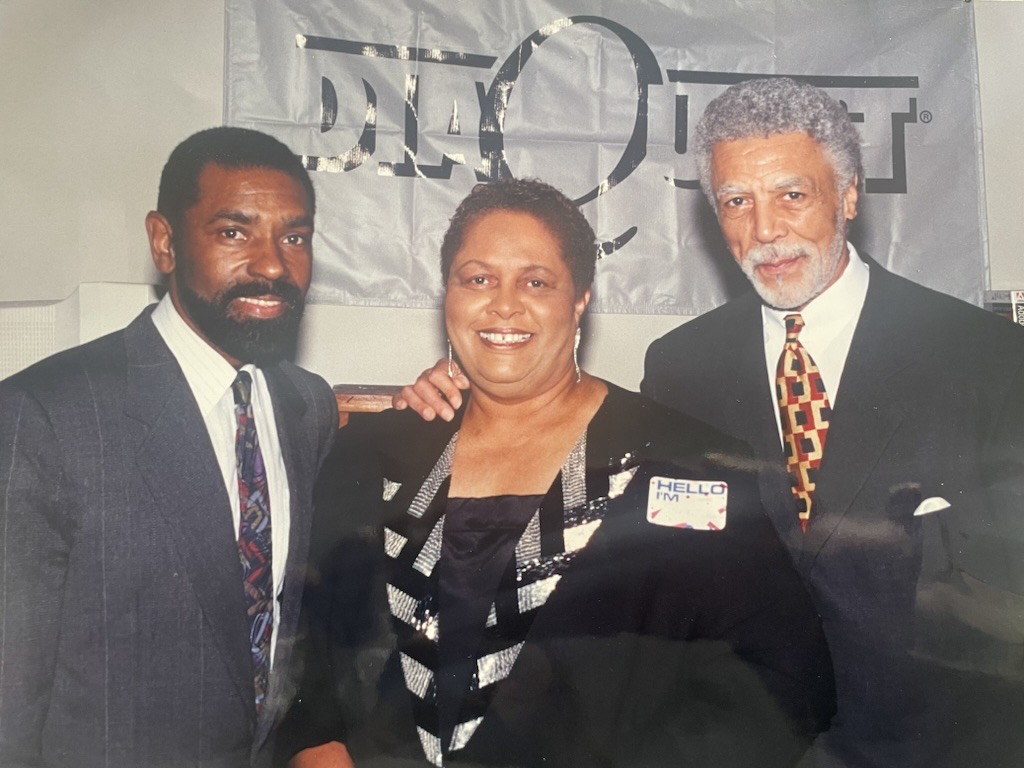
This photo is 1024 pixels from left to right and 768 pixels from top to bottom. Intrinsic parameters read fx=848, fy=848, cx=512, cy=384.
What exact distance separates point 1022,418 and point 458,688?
3.71 feet

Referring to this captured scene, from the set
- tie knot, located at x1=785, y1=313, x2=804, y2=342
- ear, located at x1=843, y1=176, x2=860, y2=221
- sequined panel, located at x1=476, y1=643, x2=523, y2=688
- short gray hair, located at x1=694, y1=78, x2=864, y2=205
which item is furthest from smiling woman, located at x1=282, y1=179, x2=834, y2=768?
ear, located at x1=843, y1=176, x2=860, y2=221

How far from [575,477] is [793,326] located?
0.49 m

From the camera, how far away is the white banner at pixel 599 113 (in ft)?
5.09

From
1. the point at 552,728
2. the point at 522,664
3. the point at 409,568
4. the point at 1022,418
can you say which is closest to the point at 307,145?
the point at 409,568

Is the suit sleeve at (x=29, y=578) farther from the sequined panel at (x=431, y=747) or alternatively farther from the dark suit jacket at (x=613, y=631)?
the sequined panel at (x=431, y=747)

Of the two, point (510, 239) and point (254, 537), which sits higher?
point (510, 239)

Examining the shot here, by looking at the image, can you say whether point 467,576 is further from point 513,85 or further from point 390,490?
point 513,85

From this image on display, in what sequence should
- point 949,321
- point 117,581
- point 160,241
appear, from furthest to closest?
point 949,321, point 160,241, point 117,581

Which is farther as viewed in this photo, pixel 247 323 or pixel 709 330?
pixel 709 330

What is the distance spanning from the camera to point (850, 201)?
1.57m

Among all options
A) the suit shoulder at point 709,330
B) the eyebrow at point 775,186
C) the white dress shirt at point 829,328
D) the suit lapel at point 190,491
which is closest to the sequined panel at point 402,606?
the suit lapel at point 190,491

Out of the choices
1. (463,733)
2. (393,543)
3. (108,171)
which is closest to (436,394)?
Result: (393,543)

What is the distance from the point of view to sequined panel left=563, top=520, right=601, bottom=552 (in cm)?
143

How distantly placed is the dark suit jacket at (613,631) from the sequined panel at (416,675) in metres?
0.02
